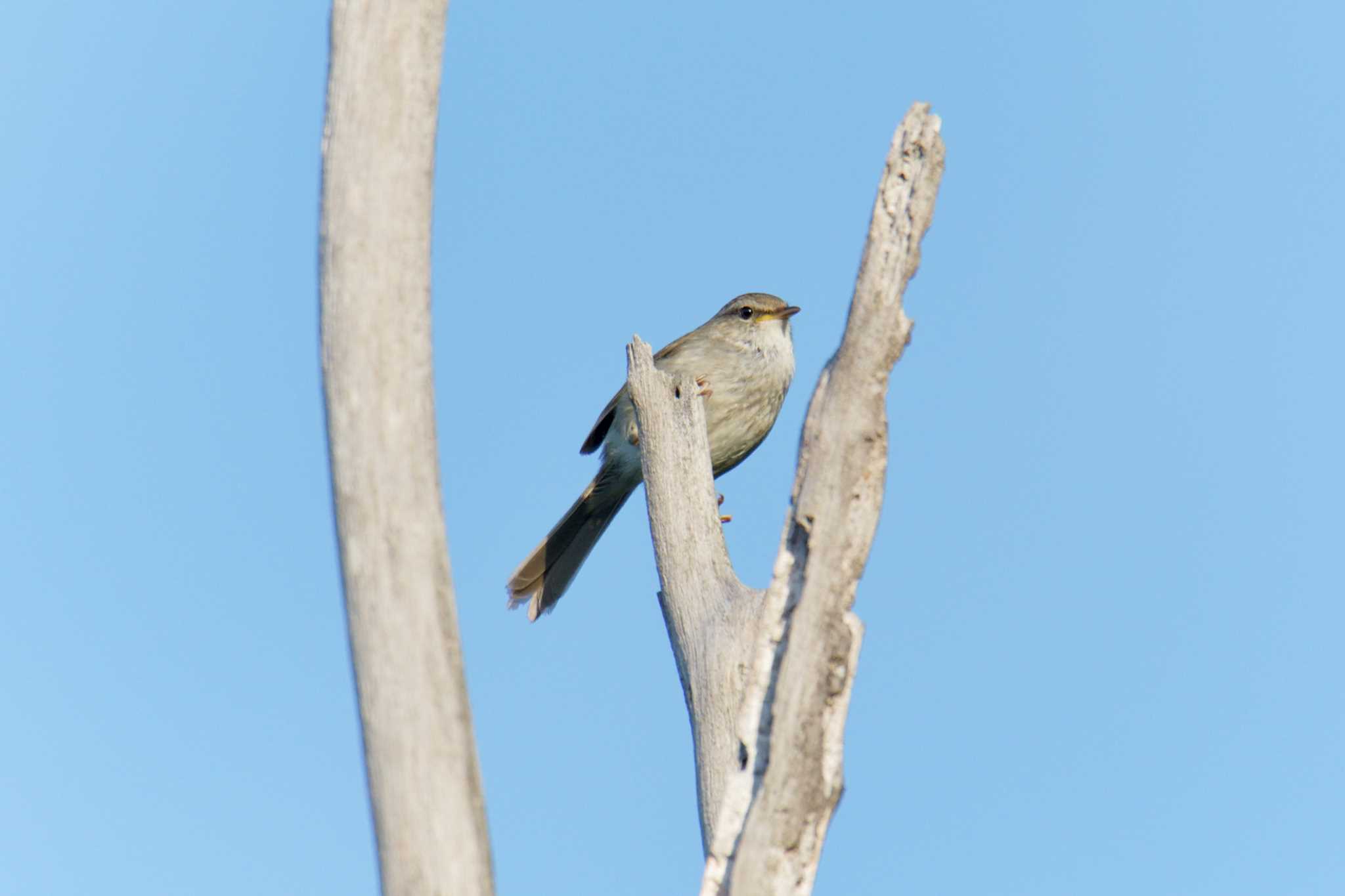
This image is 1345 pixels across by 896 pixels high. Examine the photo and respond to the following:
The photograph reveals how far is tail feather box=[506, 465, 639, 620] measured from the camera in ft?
22.0

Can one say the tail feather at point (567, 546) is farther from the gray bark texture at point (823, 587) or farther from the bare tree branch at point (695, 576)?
the gray bark texture at point (823, 587)

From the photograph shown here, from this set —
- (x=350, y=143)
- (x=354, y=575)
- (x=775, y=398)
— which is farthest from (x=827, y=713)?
(x=775, y=398)

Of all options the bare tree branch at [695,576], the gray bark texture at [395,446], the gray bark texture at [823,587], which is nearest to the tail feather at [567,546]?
the bare tree branch at [695,576]

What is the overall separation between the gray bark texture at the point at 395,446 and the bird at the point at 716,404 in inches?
146

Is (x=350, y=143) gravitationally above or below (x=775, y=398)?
below

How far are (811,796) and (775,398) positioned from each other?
199 inches

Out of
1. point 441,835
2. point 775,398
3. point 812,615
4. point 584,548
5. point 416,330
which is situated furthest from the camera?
point 775,398

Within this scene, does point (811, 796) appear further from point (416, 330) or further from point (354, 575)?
point (416, 330)

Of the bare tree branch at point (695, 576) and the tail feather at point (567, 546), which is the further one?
the tail feather at point (567, 546)

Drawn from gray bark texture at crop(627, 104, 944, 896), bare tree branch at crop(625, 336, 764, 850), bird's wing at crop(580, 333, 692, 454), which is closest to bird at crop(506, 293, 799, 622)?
bird's wing at crop(580, 333, 692, 454)

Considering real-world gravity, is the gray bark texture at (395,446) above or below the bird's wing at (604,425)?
below

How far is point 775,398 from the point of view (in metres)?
8.37

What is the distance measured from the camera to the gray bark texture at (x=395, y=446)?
3.14m

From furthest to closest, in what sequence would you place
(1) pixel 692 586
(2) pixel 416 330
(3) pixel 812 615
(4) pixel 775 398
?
(4) pixel 775 398, (1) pixel 692 586, (3) pixel 812 615, (2) pixel 416 330
